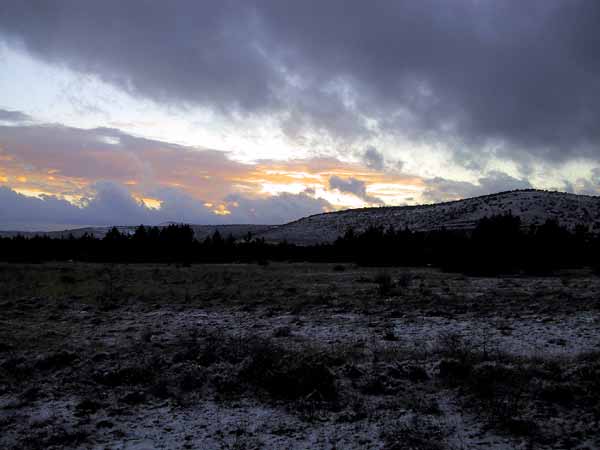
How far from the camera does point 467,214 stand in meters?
98.8

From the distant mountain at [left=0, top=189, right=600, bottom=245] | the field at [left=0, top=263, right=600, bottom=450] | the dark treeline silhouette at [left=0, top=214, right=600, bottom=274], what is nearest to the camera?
the field at [left=0, top=263, right=600, bottom=450]

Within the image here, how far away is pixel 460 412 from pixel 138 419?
5.21 metres

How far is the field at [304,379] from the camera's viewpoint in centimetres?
667

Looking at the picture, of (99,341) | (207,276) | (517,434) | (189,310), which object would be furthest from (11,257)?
(517,434)

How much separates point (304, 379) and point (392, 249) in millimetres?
43650

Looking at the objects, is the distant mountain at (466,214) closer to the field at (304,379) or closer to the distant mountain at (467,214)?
the distant mountain at (467,214)

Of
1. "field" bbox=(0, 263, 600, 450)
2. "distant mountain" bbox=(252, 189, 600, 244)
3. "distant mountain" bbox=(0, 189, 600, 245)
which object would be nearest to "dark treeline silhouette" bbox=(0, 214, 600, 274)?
"distant mountain" bbox=(252, 189, 600, 244)

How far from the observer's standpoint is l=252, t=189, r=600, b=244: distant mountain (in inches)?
3415

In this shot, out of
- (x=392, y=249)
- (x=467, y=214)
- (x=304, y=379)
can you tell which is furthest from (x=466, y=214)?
(x=304, y=379)

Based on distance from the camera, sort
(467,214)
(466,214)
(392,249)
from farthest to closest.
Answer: (466,214)
(467,214)
(392,249)

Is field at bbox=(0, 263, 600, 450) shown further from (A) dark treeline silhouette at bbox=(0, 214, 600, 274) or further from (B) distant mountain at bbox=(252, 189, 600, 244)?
(B) distant mountain at bbox=(252, 189, 600, 244)

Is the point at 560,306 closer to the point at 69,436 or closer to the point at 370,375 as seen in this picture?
the point at 370,375

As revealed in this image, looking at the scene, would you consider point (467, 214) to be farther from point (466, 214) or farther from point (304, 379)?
point (304, 379)

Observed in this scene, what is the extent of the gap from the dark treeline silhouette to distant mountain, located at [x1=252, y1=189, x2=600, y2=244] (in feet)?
46.2
